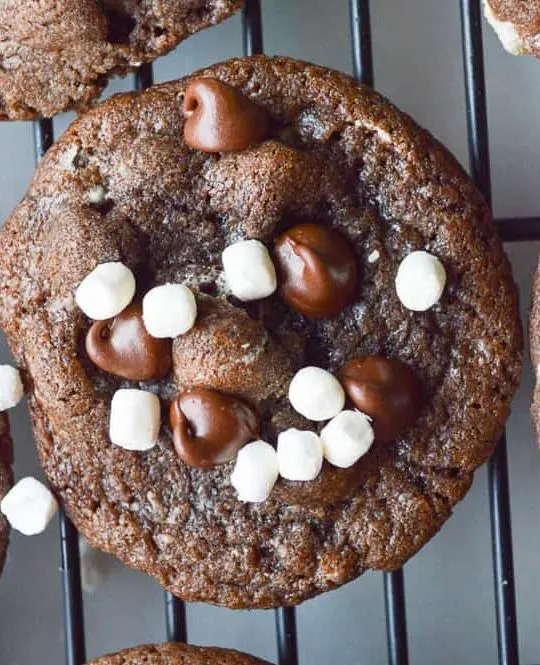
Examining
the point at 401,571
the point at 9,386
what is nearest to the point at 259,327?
the point at 9,386

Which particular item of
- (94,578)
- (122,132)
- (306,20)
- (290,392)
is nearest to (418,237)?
(290,392)

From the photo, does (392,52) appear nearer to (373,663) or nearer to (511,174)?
(511,174)

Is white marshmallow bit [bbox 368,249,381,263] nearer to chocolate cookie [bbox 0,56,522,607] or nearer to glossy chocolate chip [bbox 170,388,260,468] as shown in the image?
chocolate cookie [bbox 0,56,522,607]

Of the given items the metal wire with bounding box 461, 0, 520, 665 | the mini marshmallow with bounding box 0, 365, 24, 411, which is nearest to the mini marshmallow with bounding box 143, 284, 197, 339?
the mini marshmallow with bounding box 0, 365, 24, 411

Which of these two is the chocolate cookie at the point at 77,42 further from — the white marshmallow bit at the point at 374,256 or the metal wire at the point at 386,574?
the white marshmallow bit at the point at 374,256

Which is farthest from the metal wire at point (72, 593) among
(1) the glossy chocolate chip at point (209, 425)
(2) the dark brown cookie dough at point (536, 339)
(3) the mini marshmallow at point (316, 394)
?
(2) the dark brown cookie dough at point (536, 339)

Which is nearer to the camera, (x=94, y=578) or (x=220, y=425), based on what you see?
(x=220, y=425)

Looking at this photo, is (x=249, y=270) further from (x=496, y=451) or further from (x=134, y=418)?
(x=496, y=451)
